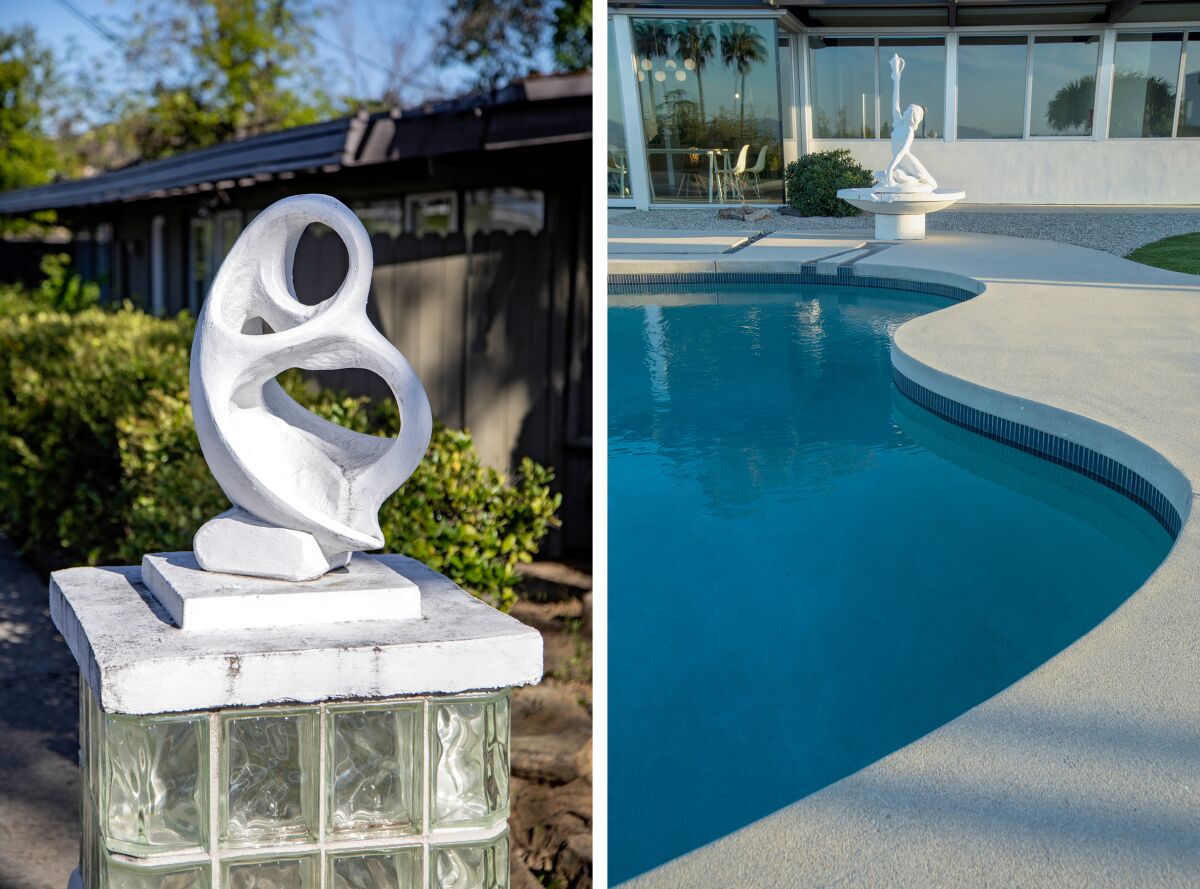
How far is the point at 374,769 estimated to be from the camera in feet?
6.52

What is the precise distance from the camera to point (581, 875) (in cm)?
344

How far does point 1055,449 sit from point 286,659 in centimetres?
160

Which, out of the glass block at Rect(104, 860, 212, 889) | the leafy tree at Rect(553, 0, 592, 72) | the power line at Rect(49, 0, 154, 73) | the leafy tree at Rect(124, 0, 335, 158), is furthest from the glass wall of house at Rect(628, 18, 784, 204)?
the power line at Rect(49, 0, 154, 73)

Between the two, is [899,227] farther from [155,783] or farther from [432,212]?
[432,212]

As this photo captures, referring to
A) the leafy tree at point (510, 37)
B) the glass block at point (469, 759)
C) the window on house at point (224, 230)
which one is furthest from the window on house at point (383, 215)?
the glass block at point (469, 759)

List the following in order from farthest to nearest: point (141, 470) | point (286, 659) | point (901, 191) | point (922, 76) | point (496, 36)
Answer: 1. point (496, 36)
2. point (141, 470)
3. point (901, 191)
4. point (922, 76)
5. point (286, 659)

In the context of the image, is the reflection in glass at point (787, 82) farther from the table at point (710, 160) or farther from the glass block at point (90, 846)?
the glass block at point (90, 846)

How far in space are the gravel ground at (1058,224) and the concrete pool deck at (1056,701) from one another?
26mm

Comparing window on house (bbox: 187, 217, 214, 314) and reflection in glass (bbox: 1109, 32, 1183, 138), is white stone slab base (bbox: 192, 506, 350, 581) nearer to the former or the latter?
reflection in glass (bbox: 1109, 32, 1183, 138)

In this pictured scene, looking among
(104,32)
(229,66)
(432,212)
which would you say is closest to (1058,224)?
(432,212)

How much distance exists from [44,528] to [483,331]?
98.9 inches

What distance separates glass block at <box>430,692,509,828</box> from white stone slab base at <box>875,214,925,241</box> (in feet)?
4.46

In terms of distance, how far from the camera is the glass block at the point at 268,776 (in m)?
1.91

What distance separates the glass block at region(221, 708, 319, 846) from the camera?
1.91 metres
